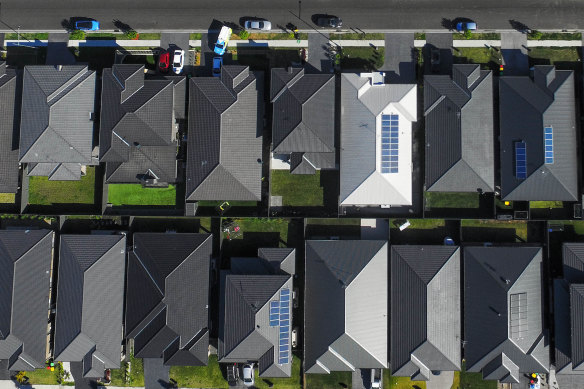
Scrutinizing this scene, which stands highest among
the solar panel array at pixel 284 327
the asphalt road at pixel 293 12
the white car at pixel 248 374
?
the asphalt road at pixel 293 12

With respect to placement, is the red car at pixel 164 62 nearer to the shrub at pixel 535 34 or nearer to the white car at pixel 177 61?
the white car at pixel 177 61

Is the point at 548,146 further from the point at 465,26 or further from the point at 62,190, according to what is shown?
the point at 62,190

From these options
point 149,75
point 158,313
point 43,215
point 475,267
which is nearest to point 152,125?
point 149,75

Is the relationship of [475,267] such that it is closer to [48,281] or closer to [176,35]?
[176,35]

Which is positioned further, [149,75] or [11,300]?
[149,75]

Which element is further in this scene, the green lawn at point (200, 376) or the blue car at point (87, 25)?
the blue car at point (87, 25)

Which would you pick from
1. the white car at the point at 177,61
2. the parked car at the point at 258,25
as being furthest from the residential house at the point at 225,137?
the parked car at the point at 258,25

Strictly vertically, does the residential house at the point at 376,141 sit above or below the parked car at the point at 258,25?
below
